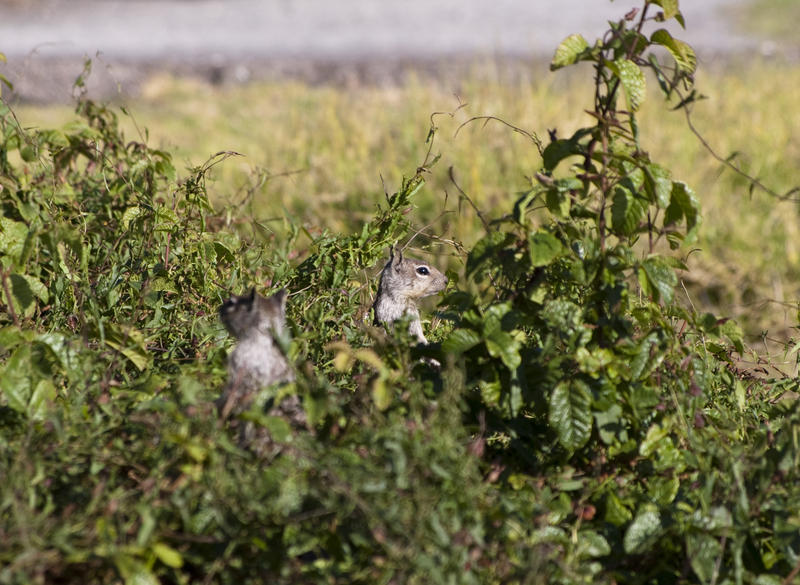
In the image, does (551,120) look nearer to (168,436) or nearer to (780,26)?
(168,436)

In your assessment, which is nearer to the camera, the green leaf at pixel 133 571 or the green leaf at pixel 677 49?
the green leaf at pixel 133 571

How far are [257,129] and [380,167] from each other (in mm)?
1771

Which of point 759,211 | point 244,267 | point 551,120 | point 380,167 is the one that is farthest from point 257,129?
point 244,267

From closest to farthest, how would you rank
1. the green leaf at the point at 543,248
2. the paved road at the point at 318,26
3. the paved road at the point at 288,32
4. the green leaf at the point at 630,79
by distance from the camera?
1. the green leaf at the point at 543,248
2. the green leaf at the point at 630,79
3. the paved road at the point at 288,32
4. the paved road at the point at 318,26

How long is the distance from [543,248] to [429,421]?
1.88 ft

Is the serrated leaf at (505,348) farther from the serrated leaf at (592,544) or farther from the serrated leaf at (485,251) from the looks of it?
the serrated leaf at (592,544)

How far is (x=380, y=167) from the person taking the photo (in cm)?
695

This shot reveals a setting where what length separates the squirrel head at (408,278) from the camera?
357cm

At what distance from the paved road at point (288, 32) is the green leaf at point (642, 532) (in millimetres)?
9505

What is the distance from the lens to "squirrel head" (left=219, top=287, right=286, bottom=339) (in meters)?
2.32

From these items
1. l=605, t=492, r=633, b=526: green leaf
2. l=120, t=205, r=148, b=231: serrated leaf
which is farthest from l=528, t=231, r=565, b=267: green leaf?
l=120, t=205, r=148, b=231: serrated leaf

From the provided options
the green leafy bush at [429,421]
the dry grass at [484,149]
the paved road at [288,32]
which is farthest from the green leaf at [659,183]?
the paved road at [288,32]

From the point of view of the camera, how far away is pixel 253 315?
2330 mm

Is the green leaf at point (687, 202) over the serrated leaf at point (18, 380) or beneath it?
over
